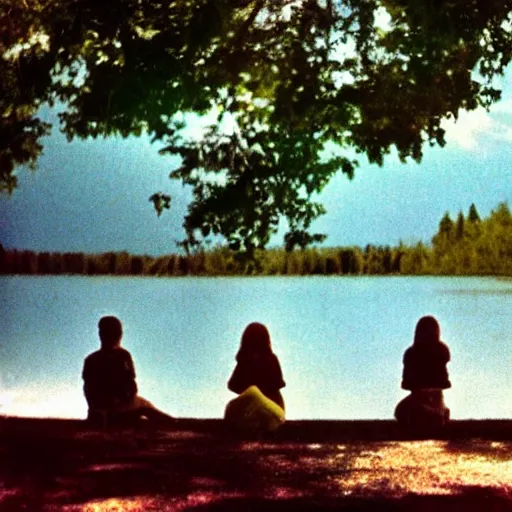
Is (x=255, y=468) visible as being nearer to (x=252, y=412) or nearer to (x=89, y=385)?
(x=252, y=412)

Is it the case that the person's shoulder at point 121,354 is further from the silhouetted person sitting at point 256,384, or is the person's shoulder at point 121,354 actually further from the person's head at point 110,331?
the silhouetted person sitting at point 256,384

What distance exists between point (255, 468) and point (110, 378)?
175cm

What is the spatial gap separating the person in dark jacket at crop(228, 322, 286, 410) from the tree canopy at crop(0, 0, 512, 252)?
182 centimetres

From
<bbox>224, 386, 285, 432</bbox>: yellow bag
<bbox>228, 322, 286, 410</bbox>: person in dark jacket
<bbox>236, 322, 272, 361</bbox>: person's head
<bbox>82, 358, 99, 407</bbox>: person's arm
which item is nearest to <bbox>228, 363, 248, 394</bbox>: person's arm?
<bbox>228, 322, 286, 410</bbox>: person in dark jacket

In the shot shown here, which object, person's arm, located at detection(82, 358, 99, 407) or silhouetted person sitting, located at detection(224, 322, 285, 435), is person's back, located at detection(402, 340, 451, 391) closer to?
silhouetted person sitting, located at detection(224, 322, 285, 435)

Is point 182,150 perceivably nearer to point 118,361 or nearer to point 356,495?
point 118,361

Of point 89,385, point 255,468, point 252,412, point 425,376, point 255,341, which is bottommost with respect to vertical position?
point 255,468

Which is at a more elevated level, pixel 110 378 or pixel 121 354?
pixel 121 354

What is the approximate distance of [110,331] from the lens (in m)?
8.52

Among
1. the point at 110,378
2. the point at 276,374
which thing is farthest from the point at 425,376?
the point at 110,378

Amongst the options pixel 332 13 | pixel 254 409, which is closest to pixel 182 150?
pixel 332 13

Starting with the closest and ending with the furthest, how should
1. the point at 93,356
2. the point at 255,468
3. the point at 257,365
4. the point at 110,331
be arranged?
the point at 255,468 < the point at 110,331 < the point at 93,356 < the point at 257,365

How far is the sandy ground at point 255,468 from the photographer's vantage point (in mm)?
7012

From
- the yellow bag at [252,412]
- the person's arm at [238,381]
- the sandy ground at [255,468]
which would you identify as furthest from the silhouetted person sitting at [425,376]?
the person's arm at [238,381]
